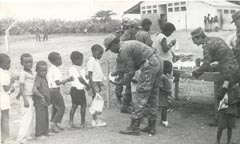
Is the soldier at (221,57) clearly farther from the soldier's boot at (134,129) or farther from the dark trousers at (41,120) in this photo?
the dark trousers at (41,120)

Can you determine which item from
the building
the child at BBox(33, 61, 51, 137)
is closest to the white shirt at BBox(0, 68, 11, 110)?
the child at BBox(33, 61, 51, 137)

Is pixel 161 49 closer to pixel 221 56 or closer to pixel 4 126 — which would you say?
pixel 221 56

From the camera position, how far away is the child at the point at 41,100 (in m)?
3.91

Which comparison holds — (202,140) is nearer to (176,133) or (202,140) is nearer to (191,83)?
(176,133)

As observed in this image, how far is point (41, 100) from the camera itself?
3.89 meters

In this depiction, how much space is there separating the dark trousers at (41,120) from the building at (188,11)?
9330mm

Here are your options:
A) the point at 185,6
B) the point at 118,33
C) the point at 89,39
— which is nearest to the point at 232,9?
the point at 185,6

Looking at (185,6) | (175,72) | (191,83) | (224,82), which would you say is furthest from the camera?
(185,6)

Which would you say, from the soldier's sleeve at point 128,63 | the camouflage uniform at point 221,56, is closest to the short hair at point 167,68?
the camouflage uniform at point 221,56

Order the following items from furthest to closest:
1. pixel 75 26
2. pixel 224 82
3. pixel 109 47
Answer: pixel 75 26 → pixel 109 47 → pixel 224 82

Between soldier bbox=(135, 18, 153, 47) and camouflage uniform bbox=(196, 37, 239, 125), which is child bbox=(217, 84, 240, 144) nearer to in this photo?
camouflage uniform bbox=(196, 37, 239, 125)

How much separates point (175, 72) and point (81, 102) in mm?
1494

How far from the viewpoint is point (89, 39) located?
12633 mm

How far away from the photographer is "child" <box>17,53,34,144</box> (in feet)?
12.2
